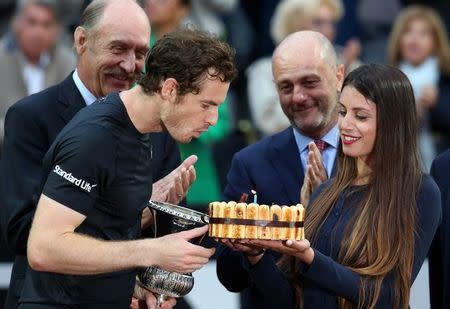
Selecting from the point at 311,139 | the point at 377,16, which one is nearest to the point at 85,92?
the point at 311,139

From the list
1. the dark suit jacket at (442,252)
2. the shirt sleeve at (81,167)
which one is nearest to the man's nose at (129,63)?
the shirt sleeve at (81,167)

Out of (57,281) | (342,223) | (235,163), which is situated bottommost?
(57,281)

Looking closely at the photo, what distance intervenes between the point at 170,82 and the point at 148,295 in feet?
3.32

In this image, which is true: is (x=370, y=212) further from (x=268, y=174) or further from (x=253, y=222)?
(x=268, y=174)

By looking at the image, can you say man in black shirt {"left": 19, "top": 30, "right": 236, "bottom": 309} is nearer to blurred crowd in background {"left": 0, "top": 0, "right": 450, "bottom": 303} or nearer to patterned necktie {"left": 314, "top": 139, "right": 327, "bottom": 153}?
patterned necktie {"left": 314, "top": 139, "right": 327, "bottom": 153}

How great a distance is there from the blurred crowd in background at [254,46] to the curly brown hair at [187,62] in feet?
11.3

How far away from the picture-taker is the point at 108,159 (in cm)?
470

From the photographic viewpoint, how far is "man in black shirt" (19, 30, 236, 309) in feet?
15.0

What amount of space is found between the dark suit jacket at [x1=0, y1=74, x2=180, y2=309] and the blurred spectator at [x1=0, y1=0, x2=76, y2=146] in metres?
3.28

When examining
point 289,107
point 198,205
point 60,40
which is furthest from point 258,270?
point 60,40

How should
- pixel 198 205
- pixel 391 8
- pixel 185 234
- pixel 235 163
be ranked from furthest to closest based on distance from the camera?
pixel 391 8 < pixel 198 205 < pixel 235 163 < pixel 185 234

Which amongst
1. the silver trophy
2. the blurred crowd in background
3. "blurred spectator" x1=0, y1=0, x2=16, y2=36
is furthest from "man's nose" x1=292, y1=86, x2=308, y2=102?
"blurred spectator" x1=0, y1=0, x2=16, y2=36

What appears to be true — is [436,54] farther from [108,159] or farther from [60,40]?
[108,159]

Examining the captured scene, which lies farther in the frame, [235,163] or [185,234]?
[235,163]
